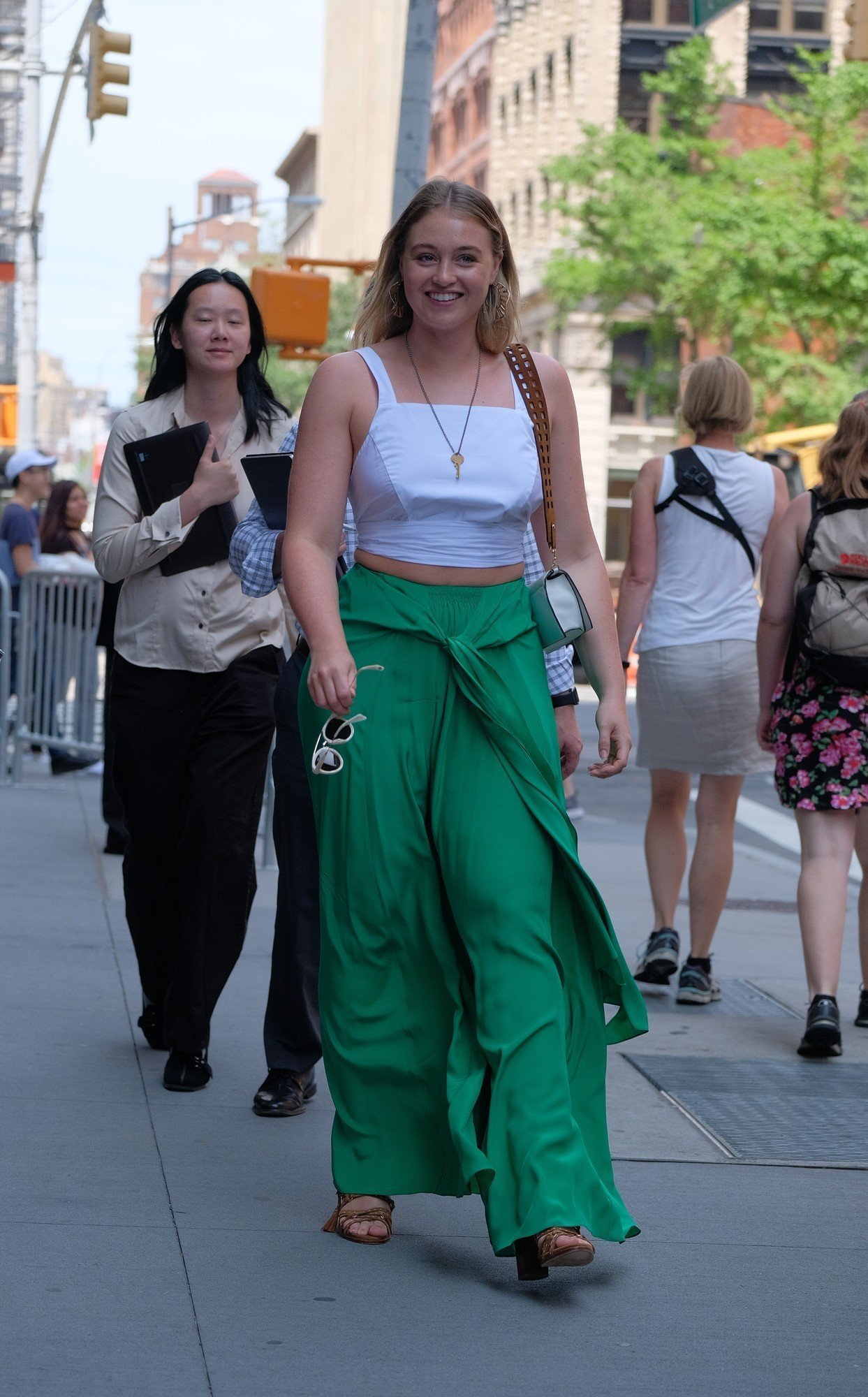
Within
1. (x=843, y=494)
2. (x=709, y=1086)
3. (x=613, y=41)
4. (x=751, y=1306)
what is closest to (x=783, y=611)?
(x=843, y=494)

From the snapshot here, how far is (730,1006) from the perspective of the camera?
6711 mm

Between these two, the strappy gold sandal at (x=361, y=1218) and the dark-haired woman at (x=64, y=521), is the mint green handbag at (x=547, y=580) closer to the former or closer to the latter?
the strappy gold sandal at (x=361, y=1218)

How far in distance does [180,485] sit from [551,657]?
150cm

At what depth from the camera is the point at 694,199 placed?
127ft

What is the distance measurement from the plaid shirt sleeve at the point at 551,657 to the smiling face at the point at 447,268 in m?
0.46

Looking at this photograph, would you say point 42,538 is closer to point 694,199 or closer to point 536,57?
point 694,199

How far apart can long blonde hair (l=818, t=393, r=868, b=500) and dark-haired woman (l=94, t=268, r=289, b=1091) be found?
5.48 feet

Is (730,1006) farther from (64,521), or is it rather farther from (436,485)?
(64,521)

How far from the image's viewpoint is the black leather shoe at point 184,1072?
5.05 meters

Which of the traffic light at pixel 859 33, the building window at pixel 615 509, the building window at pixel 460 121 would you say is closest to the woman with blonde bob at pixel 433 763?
the traffic light at pixel 859 33

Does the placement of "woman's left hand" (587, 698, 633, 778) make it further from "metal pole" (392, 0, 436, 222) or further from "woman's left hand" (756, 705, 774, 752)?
"metal pole" (392, 0, 436, 222)

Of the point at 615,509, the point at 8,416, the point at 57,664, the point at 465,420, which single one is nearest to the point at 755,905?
the point at 57,664

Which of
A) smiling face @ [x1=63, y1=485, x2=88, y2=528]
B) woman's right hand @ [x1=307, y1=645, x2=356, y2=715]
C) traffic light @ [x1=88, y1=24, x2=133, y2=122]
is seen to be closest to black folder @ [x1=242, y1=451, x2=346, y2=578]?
woman's right hand @ [x1=307, y1=645, x2=356, y2=715]

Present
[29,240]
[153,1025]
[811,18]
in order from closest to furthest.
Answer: [153,1025] → [29,240] → [811,18]
